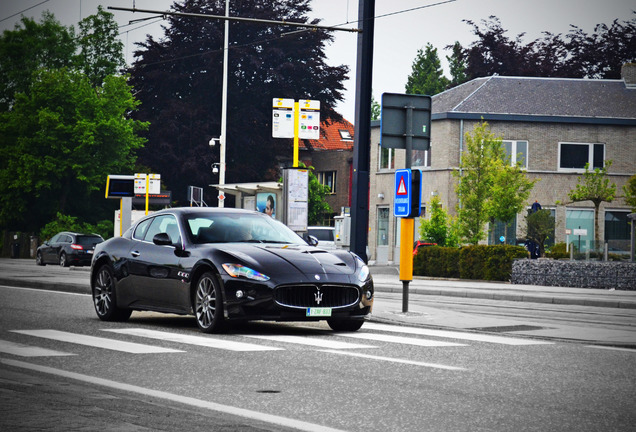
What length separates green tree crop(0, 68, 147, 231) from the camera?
60.0 meters

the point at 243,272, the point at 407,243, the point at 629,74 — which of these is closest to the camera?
the point at 243,272

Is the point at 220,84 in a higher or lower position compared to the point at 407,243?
higher

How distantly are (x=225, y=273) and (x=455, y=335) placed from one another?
299cm

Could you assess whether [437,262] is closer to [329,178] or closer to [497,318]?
[497,318]

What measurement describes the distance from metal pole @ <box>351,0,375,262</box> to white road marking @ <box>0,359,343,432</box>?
1166cm

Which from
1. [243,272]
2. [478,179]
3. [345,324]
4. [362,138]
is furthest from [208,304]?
[478,179]

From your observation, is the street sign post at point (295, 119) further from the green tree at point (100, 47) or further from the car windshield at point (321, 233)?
the green tree at point (100, 47)

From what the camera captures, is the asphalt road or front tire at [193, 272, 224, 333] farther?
front tire at [193, 272, 224, 333]

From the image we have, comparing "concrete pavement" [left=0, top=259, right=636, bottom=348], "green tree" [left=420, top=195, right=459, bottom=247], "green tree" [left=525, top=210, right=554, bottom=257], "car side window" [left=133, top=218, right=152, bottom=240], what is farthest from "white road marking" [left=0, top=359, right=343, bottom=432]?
"green tree" [left=525, top=210, right=554, bottom=257]

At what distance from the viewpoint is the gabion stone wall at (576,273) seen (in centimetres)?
2889

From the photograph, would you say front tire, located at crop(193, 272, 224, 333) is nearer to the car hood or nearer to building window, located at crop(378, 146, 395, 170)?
the car hood

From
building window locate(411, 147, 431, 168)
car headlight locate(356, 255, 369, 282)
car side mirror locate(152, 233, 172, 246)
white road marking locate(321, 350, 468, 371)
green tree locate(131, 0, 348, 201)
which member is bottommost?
white road marking locate(321, 350, 468, 371)

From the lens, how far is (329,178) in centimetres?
6988

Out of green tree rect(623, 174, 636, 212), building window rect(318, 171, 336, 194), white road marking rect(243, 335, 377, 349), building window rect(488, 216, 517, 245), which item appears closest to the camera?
white road marking rect(243, 335, 377, 349)
